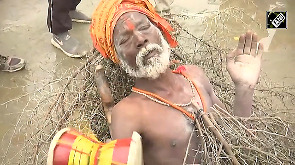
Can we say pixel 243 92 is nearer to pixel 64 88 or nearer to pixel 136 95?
pixel 136 95

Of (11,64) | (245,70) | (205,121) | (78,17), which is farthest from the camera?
(78,17)

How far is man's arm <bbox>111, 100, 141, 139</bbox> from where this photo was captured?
2.04 meters

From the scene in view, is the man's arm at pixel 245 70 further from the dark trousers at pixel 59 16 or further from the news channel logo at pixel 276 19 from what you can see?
the dark trousers at pixel 59 16

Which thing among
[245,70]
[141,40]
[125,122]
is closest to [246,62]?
[245,70]

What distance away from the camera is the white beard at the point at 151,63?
6.78 feet

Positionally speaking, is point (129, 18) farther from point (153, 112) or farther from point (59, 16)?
point (59, 16)

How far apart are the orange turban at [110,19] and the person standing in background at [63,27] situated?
2.05m

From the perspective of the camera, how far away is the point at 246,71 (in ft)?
7.41

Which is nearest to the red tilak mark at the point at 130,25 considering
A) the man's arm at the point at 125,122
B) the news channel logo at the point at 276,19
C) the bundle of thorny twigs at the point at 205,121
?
the man's arm at the point at 125,122

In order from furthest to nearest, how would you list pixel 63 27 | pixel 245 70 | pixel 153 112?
pixel 63 27 < pixel 245 70 < pixel 153 112

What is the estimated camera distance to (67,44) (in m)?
4.43

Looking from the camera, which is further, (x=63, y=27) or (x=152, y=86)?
(x=63, y=27)

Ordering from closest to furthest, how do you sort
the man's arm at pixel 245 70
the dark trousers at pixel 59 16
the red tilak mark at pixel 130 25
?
the red tilak mark at pixel 130 25 → the man's arm at pixel 245 70 → the dark trousers at pixel 59 16

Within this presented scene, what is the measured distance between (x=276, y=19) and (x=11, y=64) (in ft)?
8.54
